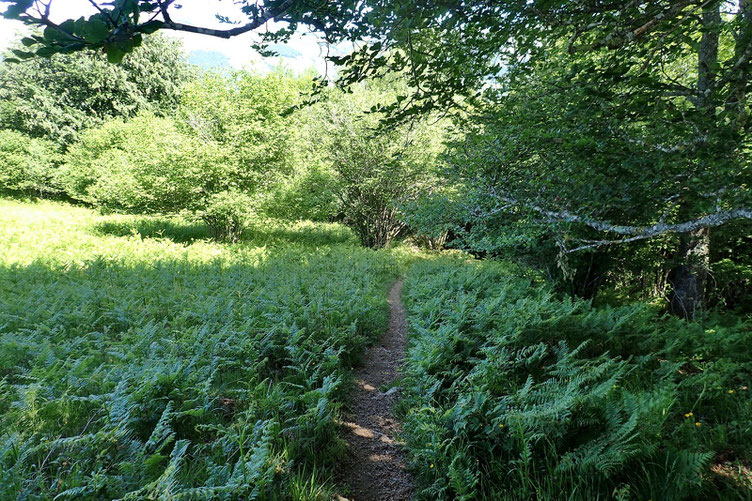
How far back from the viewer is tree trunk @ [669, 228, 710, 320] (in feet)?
21.7

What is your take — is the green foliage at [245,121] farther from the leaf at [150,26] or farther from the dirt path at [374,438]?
the leaf at [150,26]

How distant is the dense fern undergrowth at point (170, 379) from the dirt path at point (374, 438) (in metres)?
0.26

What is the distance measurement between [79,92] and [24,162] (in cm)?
827

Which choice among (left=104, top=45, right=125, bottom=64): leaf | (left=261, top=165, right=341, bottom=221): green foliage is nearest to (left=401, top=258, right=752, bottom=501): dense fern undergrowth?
(left=104, top=45, right=125, bottom=64): leaf

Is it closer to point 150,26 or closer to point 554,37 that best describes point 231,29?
point 150,26

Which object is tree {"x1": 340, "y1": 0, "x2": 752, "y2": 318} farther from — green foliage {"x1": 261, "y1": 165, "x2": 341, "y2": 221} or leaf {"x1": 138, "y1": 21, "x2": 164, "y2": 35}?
green foliage {"x1": 261, "y1": 165, "x2": 341, "y2": 221}

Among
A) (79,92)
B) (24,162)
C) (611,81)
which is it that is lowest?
(24,162)

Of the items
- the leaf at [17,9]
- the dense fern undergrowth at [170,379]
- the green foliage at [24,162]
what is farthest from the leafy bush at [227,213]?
the green foliage at [24,162]

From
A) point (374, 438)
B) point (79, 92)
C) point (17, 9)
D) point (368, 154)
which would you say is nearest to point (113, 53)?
point (17, 9)

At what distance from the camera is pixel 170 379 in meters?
3.52

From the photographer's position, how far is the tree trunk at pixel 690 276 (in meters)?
6.62

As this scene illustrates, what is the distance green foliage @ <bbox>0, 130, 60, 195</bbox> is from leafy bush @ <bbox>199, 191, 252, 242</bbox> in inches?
845

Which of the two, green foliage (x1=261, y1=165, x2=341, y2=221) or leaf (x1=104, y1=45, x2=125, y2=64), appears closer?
leaf (x1=104, y1=45, x2=125, y2=64)

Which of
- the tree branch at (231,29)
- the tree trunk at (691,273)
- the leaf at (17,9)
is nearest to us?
the leaf at (17,9)
